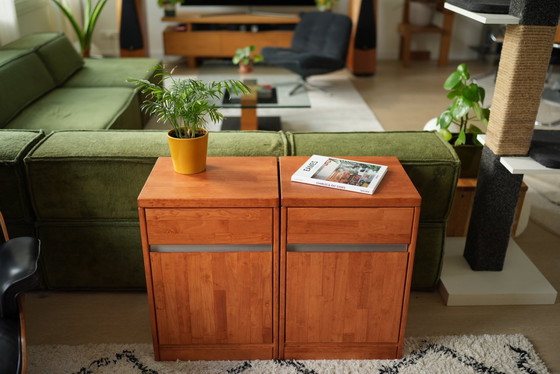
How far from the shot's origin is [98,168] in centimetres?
187

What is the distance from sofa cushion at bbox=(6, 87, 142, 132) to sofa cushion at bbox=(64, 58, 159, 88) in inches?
5.4

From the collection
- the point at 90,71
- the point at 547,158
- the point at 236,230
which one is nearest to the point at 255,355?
the point at 236,230

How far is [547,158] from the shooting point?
1851 millimetres

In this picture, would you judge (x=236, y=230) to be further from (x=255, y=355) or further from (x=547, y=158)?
(x=547, y=158)

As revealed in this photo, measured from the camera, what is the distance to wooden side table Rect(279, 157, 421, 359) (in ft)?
5.18

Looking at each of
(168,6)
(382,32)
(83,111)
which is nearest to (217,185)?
(83,111)

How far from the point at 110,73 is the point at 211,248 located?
250 centimetres

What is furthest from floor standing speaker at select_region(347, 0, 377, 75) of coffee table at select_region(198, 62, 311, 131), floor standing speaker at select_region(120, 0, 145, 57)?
floor standing speaker at select_region(120, 0, 145, 57)

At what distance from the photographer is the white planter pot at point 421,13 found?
18.6 feet

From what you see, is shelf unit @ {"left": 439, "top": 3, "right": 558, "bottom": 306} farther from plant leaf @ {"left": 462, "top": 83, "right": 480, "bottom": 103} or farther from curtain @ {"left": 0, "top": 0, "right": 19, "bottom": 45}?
curtain @ {"left": 0, "top": 0, "right": 19, "bottom": 45}

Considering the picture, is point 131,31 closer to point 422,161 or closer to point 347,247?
point 422,161

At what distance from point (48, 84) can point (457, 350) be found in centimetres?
277

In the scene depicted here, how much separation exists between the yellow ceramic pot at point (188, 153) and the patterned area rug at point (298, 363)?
25.0 inches

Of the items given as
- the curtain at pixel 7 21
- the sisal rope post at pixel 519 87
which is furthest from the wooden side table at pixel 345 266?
the curtain at pixel 7 21
